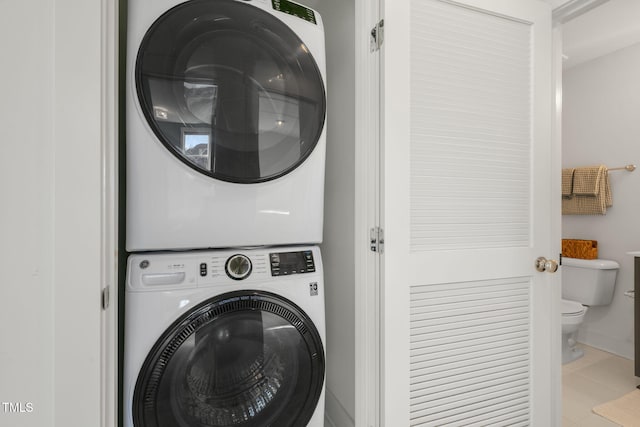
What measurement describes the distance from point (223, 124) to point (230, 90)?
0.36 ft

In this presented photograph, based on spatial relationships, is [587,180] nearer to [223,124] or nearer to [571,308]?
[571,308]

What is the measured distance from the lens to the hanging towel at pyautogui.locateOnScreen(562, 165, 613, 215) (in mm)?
2668

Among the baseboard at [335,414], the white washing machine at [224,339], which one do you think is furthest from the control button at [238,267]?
the baseboard at [335,414]

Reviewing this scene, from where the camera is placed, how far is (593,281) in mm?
2576
